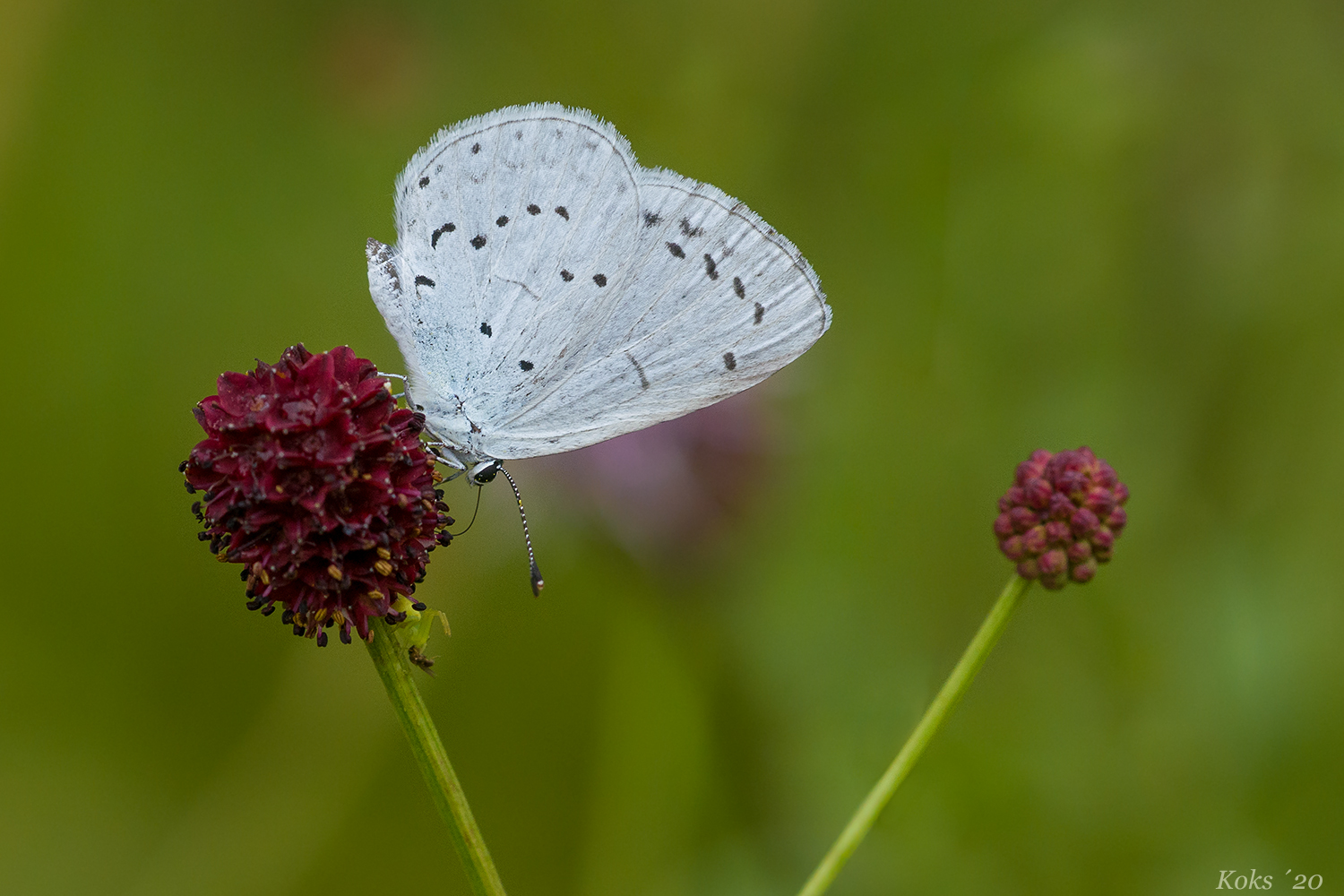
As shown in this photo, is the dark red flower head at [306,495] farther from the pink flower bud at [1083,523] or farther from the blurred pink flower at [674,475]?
the blurred pink flower at [674,475]

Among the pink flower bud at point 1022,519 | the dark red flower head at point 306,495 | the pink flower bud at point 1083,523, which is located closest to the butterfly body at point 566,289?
the dark red flower head at point 306,495

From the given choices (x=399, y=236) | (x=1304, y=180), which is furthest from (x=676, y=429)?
(x=1304, y=180)

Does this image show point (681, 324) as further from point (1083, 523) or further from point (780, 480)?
point (780, 480)

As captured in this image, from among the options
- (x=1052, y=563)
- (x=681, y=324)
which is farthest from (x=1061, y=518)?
(x=681, y=324)

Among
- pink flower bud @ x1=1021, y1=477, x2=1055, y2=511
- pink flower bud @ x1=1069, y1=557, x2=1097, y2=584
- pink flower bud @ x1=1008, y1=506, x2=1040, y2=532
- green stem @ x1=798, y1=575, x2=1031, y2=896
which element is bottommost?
green stem @ x1=798, y1=575, x2=1031, y2=896

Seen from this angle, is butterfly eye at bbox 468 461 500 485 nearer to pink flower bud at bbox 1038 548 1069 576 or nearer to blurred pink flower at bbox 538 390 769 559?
blurred pink flower at bbox 538 390 769 559

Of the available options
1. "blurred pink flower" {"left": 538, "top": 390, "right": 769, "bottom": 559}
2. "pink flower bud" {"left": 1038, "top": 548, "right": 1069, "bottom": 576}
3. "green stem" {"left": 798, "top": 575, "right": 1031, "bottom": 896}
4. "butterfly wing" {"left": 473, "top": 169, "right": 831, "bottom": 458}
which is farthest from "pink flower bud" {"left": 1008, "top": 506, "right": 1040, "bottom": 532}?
"blurred pink flower" {"left": 538, "top": 390, "right": 769, "bottom": 559}

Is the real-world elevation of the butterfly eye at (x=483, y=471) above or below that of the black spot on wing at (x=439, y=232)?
below
